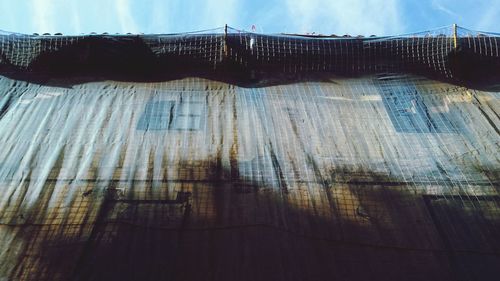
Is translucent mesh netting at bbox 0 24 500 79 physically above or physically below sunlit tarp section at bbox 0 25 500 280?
above

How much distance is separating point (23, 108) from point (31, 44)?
1049mm

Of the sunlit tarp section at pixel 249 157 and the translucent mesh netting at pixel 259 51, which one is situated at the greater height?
the translucent mesh netting at pixel 259 51

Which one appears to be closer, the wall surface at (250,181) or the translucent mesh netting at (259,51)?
the wall surface at (250,181)

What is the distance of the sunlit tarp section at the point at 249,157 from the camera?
2748mm

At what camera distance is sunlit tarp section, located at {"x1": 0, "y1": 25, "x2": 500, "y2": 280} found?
275 centimetres

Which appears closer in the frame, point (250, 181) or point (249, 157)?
point (250, 181)

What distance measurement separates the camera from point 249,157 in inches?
148

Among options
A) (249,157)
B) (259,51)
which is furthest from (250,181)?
(259,51)

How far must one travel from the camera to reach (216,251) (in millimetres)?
2725

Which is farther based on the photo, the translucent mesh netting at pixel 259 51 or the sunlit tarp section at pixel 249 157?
the translucent mesh netting at pixel 259 51

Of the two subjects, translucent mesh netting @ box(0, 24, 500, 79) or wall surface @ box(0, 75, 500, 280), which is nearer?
wall surface @ box(0, 75, 500, 280)

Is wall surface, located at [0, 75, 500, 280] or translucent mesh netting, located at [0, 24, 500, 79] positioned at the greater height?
translucent mesh netting, located at [0, 24, 500, 79]

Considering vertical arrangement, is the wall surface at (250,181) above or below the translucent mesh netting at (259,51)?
below

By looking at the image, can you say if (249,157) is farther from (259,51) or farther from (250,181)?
(259,51)
